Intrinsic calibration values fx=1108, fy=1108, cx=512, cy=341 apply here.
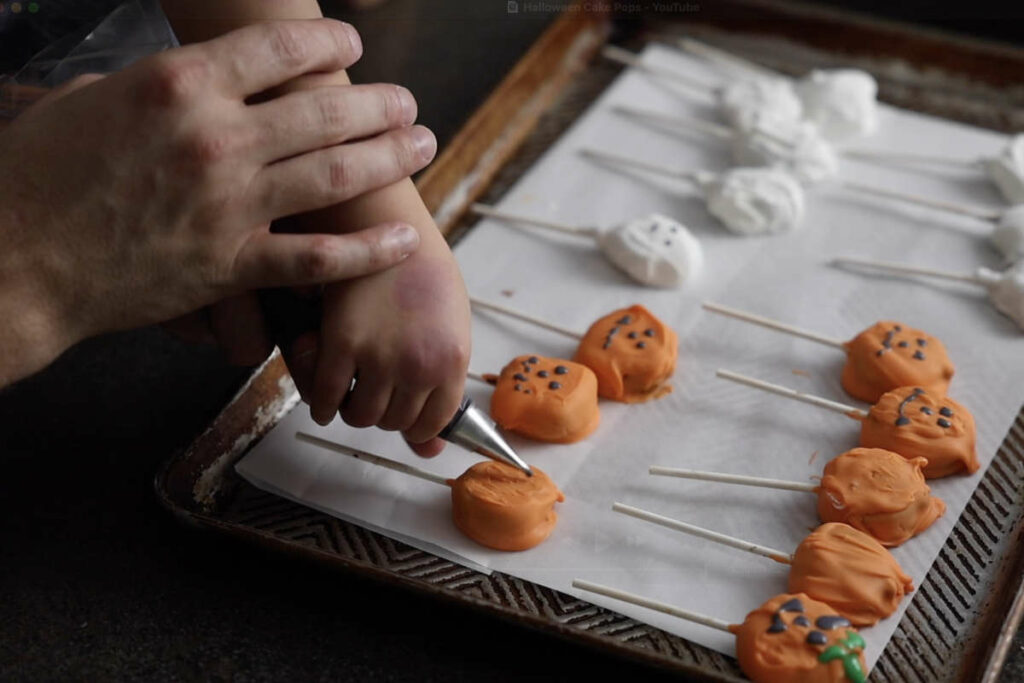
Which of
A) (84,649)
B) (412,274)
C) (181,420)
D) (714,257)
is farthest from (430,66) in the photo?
(84,649)

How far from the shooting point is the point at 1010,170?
1.85 metres

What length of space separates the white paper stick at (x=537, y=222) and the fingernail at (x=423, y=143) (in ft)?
2.02

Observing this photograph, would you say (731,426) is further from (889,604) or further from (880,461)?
(889,604)

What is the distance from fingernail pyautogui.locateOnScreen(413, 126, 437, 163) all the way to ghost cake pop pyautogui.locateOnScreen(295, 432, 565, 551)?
38 cm

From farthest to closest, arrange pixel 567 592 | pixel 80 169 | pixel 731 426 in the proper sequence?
pixel 731 426 < pixel 567 592 < pixel 80 169

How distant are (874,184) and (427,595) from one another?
115 cm

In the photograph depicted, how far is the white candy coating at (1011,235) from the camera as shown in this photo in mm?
1734

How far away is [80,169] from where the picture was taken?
102cm

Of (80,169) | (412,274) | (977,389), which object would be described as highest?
(80,169)

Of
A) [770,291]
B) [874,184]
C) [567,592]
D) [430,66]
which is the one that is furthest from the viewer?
[430,66]

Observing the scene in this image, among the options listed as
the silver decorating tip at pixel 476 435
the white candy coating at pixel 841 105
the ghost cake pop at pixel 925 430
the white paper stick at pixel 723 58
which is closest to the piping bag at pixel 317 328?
the silver decorating tip at pixel 476 435

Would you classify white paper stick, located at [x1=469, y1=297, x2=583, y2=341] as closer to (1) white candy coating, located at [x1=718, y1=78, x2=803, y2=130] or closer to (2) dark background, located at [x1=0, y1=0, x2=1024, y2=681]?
(2) dark background, located at [x1=0, y1=0, x2=1024, y2=681]

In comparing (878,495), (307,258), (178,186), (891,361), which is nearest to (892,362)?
(891,361)

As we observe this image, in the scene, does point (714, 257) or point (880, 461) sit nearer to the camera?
point (880, 461)
